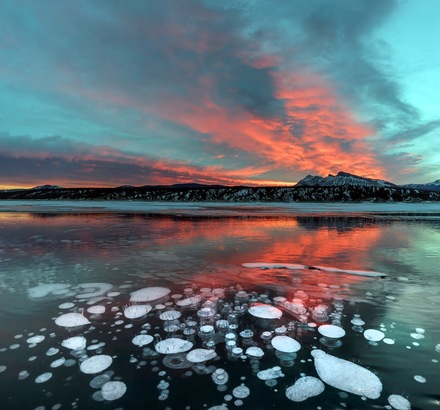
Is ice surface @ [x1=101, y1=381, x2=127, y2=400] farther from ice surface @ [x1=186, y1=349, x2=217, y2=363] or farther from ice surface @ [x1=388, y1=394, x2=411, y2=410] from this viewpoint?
ice surface @ [x1=388, y1=394, x2=411, y2=410]

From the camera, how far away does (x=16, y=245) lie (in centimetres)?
1453

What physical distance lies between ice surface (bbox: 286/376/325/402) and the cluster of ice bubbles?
0.01 meters

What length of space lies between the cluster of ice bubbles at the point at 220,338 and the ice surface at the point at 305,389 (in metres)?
0.01

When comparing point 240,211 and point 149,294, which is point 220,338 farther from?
point 240,211

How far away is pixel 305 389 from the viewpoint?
153 inches

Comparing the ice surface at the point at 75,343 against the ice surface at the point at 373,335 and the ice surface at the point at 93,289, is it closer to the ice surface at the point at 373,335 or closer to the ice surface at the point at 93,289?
the ice surface at the point at 93,289

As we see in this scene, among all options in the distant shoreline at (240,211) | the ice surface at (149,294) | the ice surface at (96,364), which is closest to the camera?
the ice surface at (96,364)

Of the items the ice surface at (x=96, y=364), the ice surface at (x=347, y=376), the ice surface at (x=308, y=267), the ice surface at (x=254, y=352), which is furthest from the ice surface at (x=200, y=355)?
the ice surface at (x=308, y=267)

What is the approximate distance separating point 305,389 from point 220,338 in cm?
170

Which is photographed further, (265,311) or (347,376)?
(265,311)

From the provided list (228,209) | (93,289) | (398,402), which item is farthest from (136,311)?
(228,209)

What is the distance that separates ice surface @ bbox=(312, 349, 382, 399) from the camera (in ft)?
12.7

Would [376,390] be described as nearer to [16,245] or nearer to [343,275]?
[343,275]

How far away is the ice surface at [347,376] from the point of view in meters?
3.88
